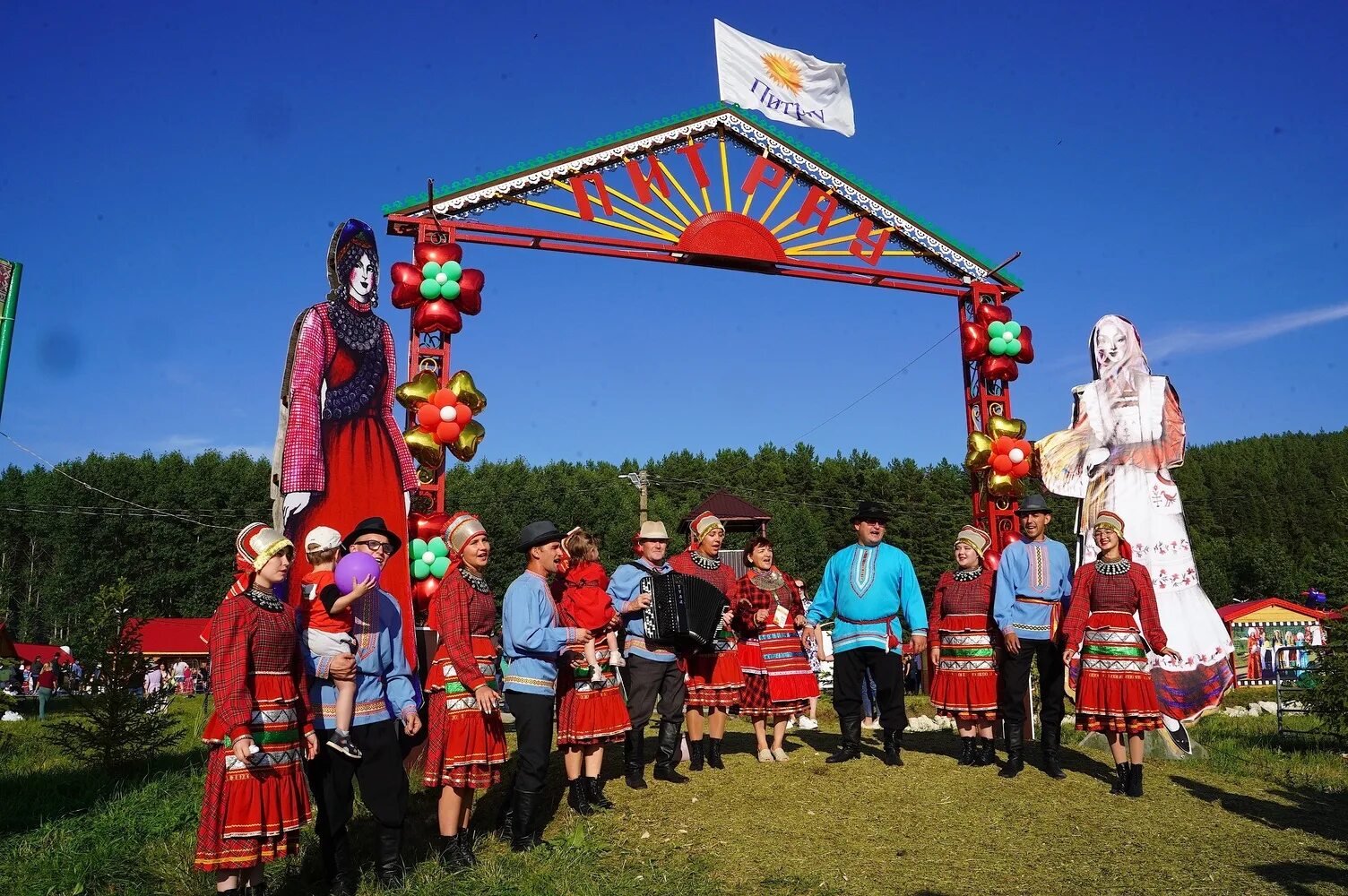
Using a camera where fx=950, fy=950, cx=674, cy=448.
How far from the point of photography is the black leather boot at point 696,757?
7.50m

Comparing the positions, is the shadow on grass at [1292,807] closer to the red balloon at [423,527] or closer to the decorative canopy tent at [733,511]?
the red balloon at [423,527]

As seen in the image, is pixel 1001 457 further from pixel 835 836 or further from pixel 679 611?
pixel 835 836

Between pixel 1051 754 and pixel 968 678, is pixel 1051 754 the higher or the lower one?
the lower one

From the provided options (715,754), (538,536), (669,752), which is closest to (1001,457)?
(715,754)

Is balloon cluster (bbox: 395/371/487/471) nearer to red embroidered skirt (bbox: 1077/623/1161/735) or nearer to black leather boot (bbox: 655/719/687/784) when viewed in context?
black leather boot (bbox: 655/719/687/784)

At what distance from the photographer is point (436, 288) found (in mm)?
8875

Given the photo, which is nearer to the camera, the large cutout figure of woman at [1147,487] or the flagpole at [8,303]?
the flagpole at [8,303]

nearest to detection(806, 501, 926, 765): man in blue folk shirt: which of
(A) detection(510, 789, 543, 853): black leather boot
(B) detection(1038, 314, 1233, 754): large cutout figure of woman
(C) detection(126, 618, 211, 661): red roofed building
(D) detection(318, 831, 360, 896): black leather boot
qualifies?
(B) detection(1038, 314, 1233, 754): large cutout figure of woman

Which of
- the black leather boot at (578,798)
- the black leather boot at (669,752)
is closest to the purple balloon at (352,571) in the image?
the black leather boot at (578,798)

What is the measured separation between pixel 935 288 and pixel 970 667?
5.32m

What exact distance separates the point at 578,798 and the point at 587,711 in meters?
0.66

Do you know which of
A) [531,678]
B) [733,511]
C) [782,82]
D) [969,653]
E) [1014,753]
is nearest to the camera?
[531,678]

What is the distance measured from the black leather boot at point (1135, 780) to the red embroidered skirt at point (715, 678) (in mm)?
2895

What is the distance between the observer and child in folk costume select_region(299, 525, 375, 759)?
472 centimetres
